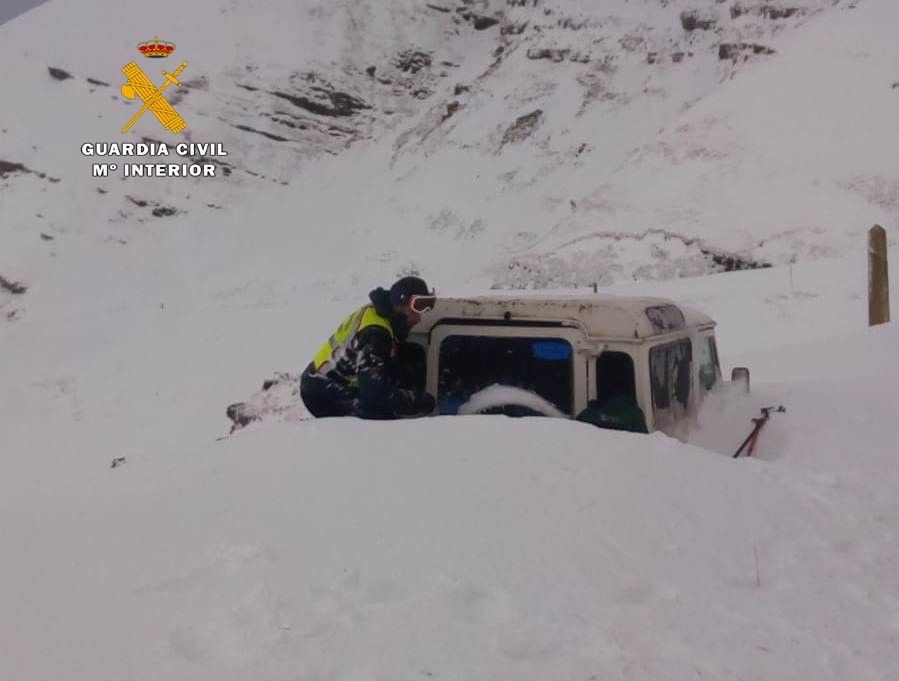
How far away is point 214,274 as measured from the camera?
Answer: 2803 cm

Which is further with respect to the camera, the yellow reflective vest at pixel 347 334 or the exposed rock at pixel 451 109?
the exposed rock at pixel 451 109

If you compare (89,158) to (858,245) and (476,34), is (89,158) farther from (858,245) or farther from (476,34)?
(858,245)

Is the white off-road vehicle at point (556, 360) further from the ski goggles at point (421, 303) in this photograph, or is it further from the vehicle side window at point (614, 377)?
the ski goggles at point (421, 303)

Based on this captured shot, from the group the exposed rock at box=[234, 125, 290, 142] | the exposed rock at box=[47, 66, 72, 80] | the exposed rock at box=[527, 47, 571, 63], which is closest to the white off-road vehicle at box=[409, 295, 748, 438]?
the exposed rock at box=[527, 47, 571, 63]

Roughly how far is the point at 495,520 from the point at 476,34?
43.3 meters

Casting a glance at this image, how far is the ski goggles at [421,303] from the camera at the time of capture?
15.5ft

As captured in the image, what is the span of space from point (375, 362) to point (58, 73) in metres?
35.5

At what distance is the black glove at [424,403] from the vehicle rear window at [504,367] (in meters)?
0.17

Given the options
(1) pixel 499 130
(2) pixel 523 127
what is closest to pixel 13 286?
(1) pixel 499 130

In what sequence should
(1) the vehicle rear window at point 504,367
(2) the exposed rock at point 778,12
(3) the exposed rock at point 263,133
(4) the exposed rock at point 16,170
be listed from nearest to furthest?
(1) the vehicle rear window at point 504,367
(4) the exposed rock at point 16,170
(2) the exposed rock at point 778,12
(3) the exposed rock at point 263,133

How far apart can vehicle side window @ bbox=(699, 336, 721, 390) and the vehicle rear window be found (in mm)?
1510

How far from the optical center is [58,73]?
34.8 meters

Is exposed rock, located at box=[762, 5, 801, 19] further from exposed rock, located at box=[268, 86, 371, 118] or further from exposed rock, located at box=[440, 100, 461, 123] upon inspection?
exposed rock, located at box=[268, 86, 371, 118]

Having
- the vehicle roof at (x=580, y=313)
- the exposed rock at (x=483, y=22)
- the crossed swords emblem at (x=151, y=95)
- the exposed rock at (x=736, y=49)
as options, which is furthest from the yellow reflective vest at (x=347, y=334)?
the exposed rock at (x=483, y=22)
